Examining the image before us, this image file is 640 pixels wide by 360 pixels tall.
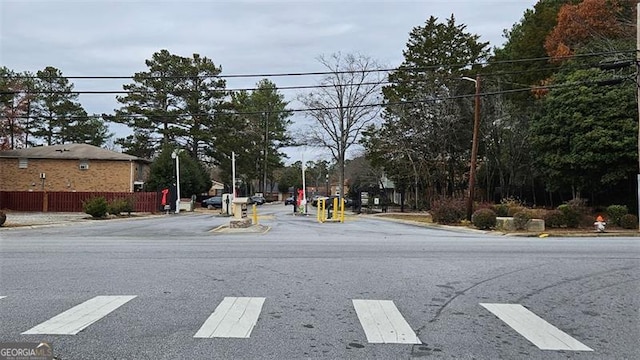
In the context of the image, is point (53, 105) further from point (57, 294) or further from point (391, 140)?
point (57, 294)

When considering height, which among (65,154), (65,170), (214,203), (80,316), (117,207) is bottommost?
(80,316)

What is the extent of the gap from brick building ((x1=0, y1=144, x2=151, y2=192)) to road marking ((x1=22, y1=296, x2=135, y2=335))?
4461 centimetres

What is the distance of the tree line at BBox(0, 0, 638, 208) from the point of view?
105 ft

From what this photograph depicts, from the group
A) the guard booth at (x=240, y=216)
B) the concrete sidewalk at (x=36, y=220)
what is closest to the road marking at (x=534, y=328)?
the guard booth at (x=240, y=216)

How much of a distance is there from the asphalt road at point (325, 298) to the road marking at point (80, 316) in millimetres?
96

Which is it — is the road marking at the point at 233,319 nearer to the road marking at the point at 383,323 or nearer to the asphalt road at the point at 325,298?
the asphalt road at the point at 325,298

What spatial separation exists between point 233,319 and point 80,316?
1939 mm

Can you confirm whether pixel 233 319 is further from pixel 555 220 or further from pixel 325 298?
pixel 555 220

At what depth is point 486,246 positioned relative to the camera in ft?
51.7

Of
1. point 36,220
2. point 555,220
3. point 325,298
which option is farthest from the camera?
point 36,220

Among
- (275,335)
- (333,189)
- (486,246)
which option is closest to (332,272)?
(275,335)

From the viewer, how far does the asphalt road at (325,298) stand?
5691 millimetres

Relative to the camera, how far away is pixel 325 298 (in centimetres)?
806

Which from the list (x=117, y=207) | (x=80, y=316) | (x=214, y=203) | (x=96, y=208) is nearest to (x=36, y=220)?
(x=96, y=208)
